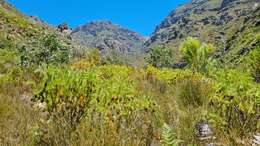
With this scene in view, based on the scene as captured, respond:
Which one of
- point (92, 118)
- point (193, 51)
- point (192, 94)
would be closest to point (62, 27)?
point (193, 51)

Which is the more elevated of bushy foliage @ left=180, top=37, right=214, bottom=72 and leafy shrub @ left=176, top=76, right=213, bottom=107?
bushy foliage @ left=180, top=37, right=214, bottom=72

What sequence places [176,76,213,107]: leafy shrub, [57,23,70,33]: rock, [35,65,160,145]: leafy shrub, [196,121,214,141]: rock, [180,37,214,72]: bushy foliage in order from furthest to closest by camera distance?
[57,23,70,33]: rock
[180,37,214,72]: bushy foliage
[176,76,213,107]: leafy shrub
[196,121,214,141]: rock
[35,65,160,145]: leafy shrub

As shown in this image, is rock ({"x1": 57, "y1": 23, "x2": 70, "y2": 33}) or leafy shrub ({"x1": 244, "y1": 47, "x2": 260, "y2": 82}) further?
rock ({"x1": 57, "y1": 23, "x2": 70, "y2": 33})

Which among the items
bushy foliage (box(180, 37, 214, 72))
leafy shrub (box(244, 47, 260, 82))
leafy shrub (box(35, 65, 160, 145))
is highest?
bushy foliage (box(180, 37, 214, 72))

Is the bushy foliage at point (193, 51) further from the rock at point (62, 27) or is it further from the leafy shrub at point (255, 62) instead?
the rock at point (62, 27)

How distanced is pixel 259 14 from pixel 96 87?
511ft

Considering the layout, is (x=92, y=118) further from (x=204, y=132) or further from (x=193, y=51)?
(x=193, y=51)

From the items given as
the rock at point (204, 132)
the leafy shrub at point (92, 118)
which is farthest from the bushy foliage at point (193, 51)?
the rock at point (204, 132)

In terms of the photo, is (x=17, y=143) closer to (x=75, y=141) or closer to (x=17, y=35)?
(x=75, y=141)

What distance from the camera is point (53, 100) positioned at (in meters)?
6.69

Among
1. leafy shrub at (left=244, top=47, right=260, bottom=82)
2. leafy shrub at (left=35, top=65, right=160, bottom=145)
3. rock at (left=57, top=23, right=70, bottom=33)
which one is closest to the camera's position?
leafy shrub at (left=35, top=65, right=160, bottom=145)

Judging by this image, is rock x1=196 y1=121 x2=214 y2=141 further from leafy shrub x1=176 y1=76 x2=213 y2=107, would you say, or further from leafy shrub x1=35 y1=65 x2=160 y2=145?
leafy shrub x1=176 y1=76 x2=213 y2=107

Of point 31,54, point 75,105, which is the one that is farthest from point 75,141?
point 31,54

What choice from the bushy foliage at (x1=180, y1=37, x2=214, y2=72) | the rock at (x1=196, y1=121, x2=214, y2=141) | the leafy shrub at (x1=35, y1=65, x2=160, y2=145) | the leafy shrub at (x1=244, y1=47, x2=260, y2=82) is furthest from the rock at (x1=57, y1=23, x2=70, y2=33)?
the rock at (x1=196, y1=121, x2=214, y2=141)
